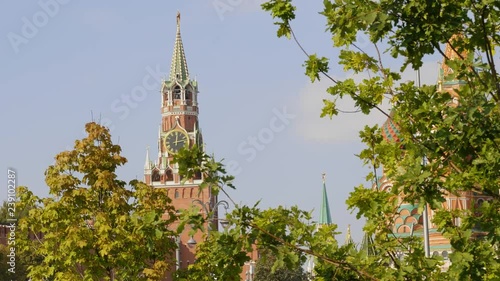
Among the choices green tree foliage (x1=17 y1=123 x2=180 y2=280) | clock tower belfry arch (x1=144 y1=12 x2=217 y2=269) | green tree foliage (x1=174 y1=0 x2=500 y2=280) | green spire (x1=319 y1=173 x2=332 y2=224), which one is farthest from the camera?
clock tower belfry arch (x1=144 y1=12 x2=217 y2=269)

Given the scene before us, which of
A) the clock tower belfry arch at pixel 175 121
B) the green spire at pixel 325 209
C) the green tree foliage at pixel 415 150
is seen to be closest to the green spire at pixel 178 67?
the clock tower belfry arch at pixel 175 121

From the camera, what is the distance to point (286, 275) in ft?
266

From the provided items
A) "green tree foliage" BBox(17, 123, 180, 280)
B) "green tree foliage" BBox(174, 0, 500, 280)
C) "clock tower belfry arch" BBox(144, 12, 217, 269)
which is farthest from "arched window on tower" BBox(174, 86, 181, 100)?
"green tree foliage" BBox(174, 0, 500, 280)

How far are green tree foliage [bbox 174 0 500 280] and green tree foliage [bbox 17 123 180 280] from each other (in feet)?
32.8

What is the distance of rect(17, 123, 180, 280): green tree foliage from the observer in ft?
65.4

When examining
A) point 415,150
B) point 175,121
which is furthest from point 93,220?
point 175,121

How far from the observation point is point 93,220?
2184 centimetres

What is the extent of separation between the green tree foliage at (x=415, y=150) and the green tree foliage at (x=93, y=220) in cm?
1000

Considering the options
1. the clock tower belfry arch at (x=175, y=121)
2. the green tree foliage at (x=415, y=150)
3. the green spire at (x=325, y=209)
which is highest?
the clock tower belfry arch at (x=175, y=121)

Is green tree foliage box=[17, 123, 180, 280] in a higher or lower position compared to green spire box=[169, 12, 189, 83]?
lower

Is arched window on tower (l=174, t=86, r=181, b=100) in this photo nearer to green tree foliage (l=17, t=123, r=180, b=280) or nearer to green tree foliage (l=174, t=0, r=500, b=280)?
green tree foliage (l=17, t=123, r=180, b=280)

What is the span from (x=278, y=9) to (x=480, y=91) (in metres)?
2.07

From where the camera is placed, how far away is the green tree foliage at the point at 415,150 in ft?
28.5

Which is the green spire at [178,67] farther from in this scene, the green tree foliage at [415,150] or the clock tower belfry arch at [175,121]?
the green tree foliage at [415,150]
